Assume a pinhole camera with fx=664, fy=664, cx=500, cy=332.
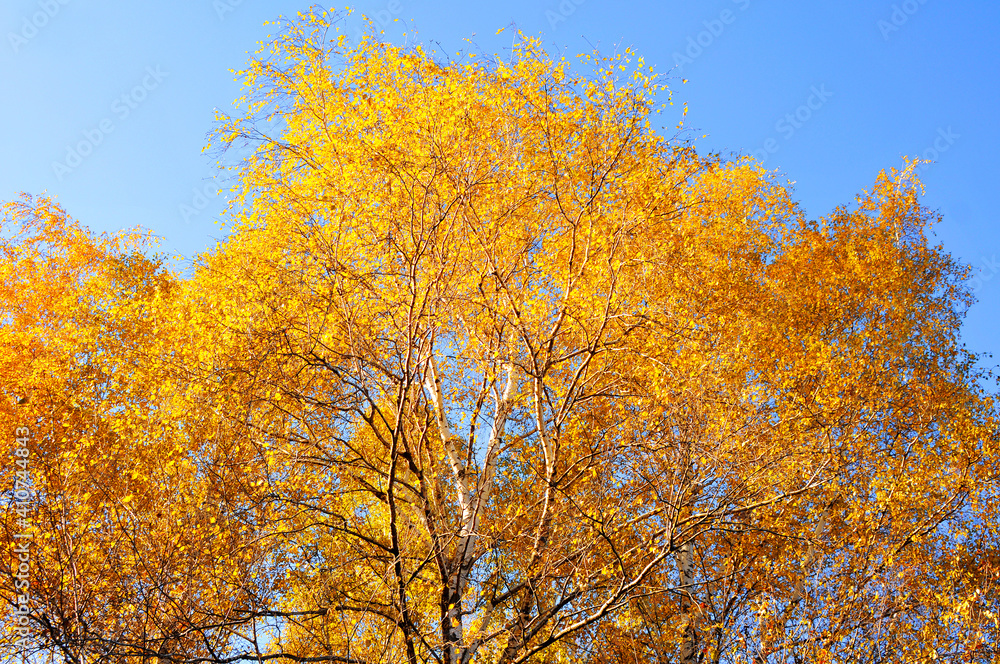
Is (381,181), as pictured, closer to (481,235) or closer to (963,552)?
(481,235)

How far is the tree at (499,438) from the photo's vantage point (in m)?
6.70

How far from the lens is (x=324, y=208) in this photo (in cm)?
812

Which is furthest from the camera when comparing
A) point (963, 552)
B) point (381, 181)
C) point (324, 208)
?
point (963, 552)

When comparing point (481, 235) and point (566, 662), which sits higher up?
point (481, 235)

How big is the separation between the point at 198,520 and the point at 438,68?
6.32 m

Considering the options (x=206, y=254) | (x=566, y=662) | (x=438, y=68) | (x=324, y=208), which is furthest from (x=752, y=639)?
(x=206, y=254)

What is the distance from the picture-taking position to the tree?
6.70m

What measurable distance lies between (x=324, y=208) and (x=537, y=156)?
2.76 meters

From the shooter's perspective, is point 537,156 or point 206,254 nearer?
point 537,156

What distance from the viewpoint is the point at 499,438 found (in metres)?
7.73

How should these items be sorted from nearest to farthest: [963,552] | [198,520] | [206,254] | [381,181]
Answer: [198,520] → [381,181] → [963,552] → [206,254]

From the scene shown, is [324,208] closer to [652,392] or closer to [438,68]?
[438,68]

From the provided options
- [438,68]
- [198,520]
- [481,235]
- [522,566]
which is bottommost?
[522,566]

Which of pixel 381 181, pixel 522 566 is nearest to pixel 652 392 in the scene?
pixel 522 566
